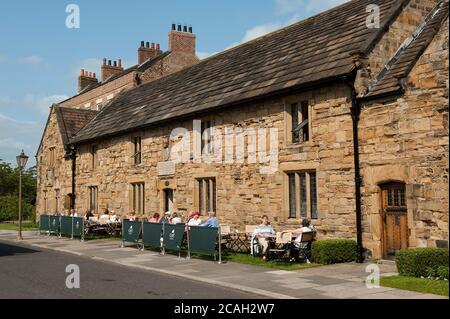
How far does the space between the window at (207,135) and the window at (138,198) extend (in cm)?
535

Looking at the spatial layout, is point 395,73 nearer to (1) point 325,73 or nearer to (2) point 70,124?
(1) point 325,73

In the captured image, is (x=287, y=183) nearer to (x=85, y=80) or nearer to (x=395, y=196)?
(x=395, y=196)

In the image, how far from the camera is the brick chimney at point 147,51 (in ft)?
139

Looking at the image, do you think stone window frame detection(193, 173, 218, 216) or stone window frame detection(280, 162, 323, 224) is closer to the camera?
stone window frame detection(280, 162, 323, 224)

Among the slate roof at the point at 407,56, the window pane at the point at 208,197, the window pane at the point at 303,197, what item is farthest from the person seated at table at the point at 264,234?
the slate roof at the point at 407,56

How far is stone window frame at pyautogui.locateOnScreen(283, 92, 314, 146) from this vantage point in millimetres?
15262

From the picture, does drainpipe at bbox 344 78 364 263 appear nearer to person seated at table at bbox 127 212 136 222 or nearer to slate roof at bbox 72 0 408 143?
slate roof at bbox 72 0 408 143

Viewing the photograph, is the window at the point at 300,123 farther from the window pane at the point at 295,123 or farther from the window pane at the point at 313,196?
the window pane at the point at 313,196

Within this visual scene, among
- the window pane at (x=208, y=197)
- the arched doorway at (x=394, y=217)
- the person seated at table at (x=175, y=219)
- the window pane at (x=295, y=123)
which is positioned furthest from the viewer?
the window pane at (x=208, y=197)

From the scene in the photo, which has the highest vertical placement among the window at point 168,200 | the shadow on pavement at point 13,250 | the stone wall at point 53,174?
the stone wall at point 53,174

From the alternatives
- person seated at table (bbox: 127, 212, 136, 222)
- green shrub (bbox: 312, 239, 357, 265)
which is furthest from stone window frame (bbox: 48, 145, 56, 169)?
green shrub (bbox: 312, 239, 357, 265)

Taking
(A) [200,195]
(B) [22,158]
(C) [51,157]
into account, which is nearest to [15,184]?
(C) [51,157]

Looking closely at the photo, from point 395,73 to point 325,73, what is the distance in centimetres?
200

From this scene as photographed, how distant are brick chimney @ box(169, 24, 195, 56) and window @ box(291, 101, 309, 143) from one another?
2521 cm
